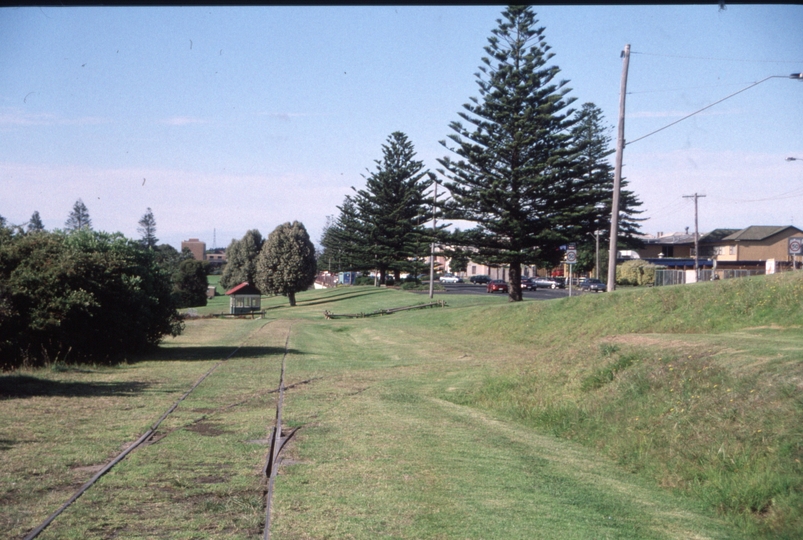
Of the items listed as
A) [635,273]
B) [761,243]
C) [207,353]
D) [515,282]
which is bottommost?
[207,353]

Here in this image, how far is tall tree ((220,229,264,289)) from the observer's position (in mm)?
91625

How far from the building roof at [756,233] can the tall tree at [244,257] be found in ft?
178

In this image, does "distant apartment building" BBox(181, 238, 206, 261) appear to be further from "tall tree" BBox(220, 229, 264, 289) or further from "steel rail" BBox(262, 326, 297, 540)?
"steel rail" BBox(262, 326, 297, 540)

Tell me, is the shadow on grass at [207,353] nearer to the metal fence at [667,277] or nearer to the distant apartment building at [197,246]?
the metal fence at [667,277]

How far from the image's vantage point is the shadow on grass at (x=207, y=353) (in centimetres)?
2341

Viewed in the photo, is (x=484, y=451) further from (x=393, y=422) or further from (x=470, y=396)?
(x=470, y=396)

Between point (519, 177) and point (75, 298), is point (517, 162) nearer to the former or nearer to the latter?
point (519, 177)

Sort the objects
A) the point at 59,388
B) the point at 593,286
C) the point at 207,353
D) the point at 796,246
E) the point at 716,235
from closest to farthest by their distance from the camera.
Result: the point at 59,388 < the point at 207,353 < the point at 796,246 < the point at 593,286 < the point at 716,235

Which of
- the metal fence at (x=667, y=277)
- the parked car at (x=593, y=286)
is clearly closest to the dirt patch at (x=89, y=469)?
the metal fence at (x=667, y=277)

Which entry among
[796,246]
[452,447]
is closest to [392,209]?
[796,246]

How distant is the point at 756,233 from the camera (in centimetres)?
7900

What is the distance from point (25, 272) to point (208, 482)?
13540mm

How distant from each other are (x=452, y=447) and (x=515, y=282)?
35264 mm

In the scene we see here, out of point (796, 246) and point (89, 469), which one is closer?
point (89, 469)
